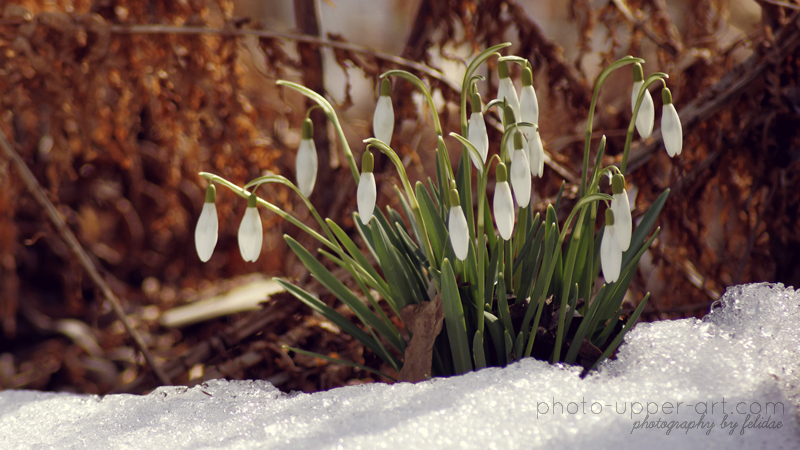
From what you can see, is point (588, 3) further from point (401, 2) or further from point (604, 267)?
point (401, 2)

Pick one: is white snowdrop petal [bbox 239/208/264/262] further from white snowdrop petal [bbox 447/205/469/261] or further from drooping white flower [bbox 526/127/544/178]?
drooping white flower [bbox 526/127/544/178]

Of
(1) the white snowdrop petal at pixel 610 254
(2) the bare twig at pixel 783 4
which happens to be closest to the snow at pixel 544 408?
(1) the white snowdrop petal at pixel 610 254

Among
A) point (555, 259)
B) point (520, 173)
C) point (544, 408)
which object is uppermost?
point (520, 173)

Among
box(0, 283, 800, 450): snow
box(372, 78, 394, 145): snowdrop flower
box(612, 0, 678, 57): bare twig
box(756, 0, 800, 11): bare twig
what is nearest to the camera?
box(0, 283, 800, 450): snow

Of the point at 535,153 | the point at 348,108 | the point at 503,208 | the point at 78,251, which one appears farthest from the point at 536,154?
the point at 78,251

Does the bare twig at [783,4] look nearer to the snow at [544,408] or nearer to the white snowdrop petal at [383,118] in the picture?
the snow at [544,408]

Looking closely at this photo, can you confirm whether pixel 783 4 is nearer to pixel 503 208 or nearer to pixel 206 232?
pixel 503 208

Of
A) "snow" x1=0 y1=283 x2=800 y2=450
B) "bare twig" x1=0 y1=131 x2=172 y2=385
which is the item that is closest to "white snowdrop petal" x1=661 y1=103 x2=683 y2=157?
"snow" x1=0 y1=283 x2=800 y2=450
